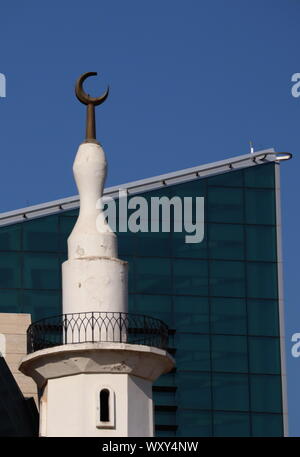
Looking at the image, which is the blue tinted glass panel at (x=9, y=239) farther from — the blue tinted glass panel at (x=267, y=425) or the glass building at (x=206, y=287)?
the blue tinted glass panel at (x=267, y=425)

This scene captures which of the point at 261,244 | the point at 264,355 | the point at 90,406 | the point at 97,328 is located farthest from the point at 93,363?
the point at 261,244

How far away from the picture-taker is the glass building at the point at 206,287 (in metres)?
66.4

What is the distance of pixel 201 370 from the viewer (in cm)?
6700

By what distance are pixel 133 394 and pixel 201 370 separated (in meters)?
35.2

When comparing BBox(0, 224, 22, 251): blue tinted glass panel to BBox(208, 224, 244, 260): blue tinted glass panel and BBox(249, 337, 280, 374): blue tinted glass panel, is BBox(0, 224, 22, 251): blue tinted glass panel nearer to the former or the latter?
BBox(208, 224, 244, 260): blue tinted glass panel

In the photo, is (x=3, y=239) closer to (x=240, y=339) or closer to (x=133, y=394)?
(x=240, y=339)

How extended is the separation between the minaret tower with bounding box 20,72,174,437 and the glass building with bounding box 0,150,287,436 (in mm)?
32857

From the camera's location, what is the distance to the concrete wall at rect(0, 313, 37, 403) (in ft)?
156

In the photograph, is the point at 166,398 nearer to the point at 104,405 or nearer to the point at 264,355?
the point at 264,355

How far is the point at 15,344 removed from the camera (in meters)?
48.0

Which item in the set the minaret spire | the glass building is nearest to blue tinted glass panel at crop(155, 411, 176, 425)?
the glass building

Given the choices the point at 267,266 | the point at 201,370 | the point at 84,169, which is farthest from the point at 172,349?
the point at 84,169

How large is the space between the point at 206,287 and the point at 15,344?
835 inches
